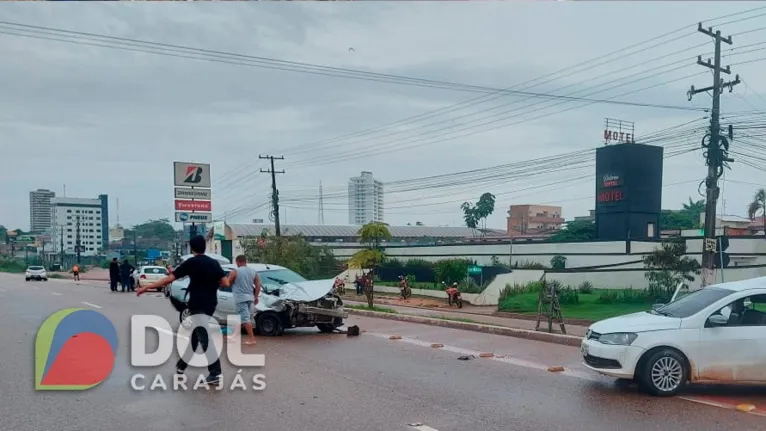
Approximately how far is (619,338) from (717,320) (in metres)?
1.22

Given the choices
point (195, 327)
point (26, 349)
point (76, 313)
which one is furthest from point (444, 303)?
point (195, 327)

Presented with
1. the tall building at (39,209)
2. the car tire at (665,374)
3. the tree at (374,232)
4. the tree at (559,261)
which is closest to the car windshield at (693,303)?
the car tire at (665,374)

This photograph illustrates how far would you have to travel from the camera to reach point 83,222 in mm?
113000

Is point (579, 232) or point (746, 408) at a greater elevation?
point (579, 232)

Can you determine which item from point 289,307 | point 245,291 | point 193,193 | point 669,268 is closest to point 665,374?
point 245,291

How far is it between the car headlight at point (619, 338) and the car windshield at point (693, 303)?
2.54ft

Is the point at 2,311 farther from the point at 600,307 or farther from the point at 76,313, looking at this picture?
the point at 600,307

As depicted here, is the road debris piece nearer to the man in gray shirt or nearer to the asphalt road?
the asphalt road

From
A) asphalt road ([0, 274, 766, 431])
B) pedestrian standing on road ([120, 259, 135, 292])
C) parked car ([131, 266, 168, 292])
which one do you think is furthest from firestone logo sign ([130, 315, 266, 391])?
parked car ([131, 266, 168, 292])

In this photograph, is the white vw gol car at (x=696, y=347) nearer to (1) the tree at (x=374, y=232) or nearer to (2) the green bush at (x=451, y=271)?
(1) the tree at (x=374, y=232)

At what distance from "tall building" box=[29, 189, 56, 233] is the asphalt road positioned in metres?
169

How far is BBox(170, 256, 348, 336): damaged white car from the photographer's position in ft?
43.1

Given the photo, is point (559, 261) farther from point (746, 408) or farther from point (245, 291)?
point (746, 408)

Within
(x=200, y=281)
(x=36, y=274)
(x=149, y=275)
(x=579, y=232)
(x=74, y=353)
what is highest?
(x=200, y=281)
